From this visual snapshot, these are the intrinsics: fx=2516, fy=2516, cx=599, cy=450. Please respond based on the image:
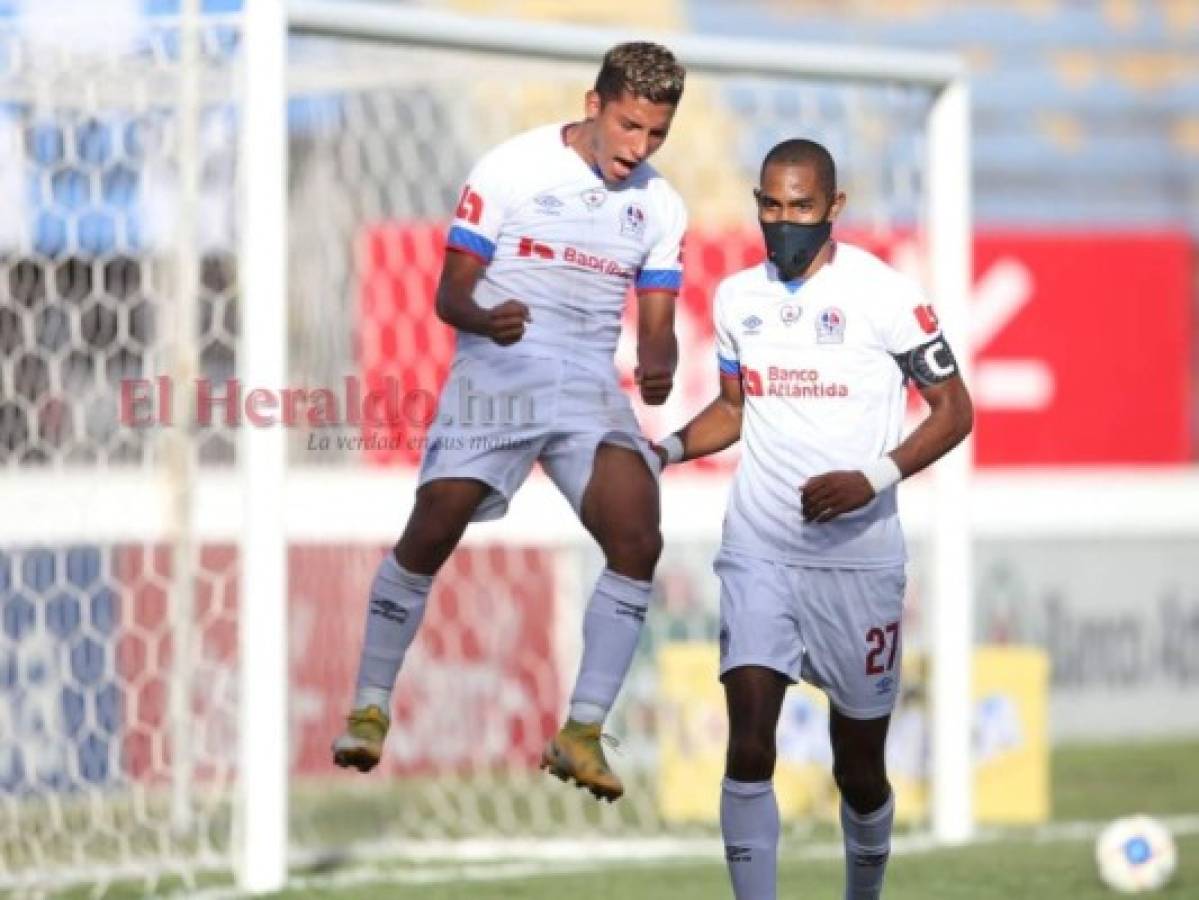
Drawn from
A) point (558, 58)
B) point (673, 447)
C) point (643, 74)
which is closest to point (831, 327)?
point (673, 447)

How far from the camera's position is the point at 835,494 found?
235 inches

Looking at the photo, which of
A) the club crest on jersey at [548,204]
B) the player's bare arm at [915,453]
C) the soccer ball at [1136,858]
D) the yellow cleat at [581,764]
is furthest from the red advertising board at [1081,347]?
the yellow cleat at [581,764]

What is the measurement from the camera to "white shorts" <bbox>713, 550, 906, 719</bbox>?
6.21 m

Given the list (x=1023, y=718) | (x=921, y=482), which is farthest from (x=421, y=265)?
(x=1023, y=718)

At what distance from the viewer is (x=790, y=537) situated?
625cm

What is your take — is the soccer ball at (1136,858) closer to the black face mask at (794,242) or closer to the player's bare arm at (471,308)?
the black face mask at (794,242)

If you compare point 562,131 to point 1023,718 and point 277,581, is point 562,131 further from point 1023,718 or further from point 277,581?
point 1023,718

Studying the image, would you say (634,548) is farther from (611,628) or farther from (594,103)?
(594,103)

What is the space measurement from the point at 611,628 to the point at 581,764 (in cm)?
46

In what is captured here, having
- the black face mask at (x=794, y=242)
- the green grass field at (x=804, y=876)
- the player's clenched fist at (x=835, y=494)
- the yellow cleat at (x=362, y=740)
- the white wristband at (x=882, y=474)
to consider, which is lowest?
the green grass field at (x=804, y=876)

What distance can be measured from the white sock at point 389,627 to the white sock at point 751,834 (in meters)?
0.89

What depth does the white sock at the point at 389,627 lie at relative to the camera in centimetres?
634

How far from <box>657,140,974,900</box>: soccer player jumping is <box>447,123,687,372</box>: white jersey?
284 millimetres

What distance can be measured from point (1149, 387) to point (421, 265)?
461cm
